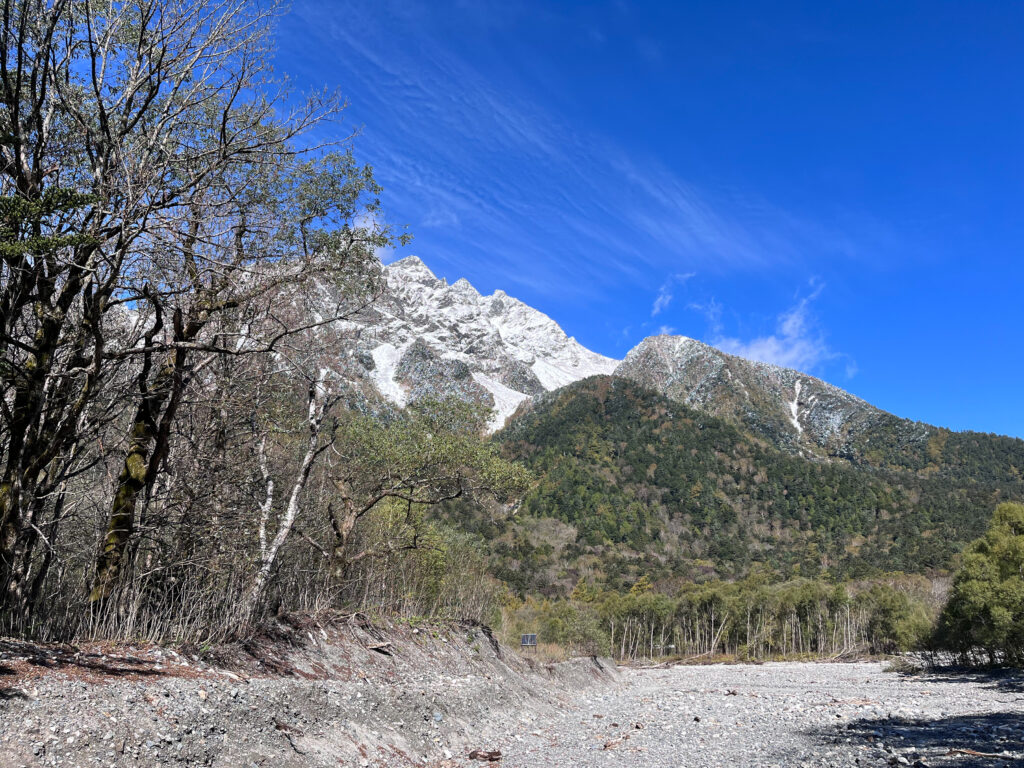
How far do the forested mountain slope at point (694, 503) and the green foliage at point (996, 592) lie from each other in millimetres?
67364

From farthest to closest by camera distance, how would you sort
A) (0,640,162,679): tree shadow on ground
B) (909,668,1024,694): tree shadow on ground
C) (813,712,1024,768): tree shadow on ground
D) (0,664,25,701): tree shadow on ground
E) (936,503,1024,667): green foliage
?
(936,503,1024,667): green foliage → (909,668,1024,694): tree shadow on ground → (813,712,1024,768): tree shadow on ground → (0,640,162,679): tree shadow on ground → (0,664,25,701): tree shadow on ground

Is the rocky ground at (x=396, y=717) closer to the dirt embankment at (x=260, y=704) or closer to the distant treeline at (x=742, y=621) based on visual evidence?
the dirt embankment at (x=260, y=704)

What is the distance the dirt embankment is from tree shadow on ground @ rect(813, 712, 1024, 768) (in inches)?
260

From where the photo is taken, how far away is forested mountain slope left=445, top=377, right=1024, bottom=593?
112 meters

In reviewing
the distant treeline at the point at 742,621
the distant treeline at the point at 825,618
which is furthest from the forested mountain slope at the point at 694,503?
the distant treeline at the point at 742,621

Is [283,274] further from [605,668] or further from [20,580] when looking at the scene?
[605,668]

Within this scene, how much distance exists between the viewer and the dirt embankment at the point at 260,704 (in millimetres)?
5207

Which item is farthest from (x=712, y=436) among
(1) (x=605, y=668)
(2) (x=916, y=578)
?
(1) (x=605, y=668)

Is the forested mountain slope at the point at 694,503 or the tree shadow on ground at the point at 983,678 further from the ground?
the forested mountain slope at the point at 694,503

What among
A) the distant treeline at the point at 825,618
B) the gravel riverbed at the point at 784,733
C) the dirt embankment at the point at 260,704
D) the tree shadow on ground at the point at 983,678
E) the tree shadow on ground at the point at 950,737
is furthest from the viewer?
the distant treeline at the point at 825,618

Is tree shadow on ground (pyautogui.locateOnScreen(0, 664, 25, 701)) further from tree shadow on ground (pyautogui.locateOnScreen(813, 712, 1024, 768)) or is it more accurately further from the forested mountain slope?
the forested mountain slope

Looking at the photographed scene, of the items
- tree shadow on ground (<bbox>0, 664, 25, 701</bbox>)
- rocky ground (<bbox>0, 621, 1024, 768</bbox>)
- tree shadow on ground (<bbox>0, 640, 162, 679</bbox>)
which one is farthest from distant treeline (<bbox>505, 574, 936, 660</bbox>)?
tree shadow on ground (<bbox>0, 664, 25, 701</bbox>)

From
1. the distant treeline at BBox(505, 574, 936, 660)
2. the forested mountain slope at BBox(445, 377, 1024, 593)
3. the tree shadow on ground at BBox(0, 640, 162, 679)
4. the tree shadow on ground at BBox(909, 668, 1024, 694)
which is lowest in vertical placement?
the distant treeline at BBox(505, 574, 936, 660)

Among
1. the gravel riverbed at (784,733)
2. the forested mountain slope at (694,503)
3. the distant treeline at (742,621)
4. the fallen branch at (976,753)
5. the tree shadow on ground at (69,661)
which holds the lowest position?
the distant treeline at (742,621)
